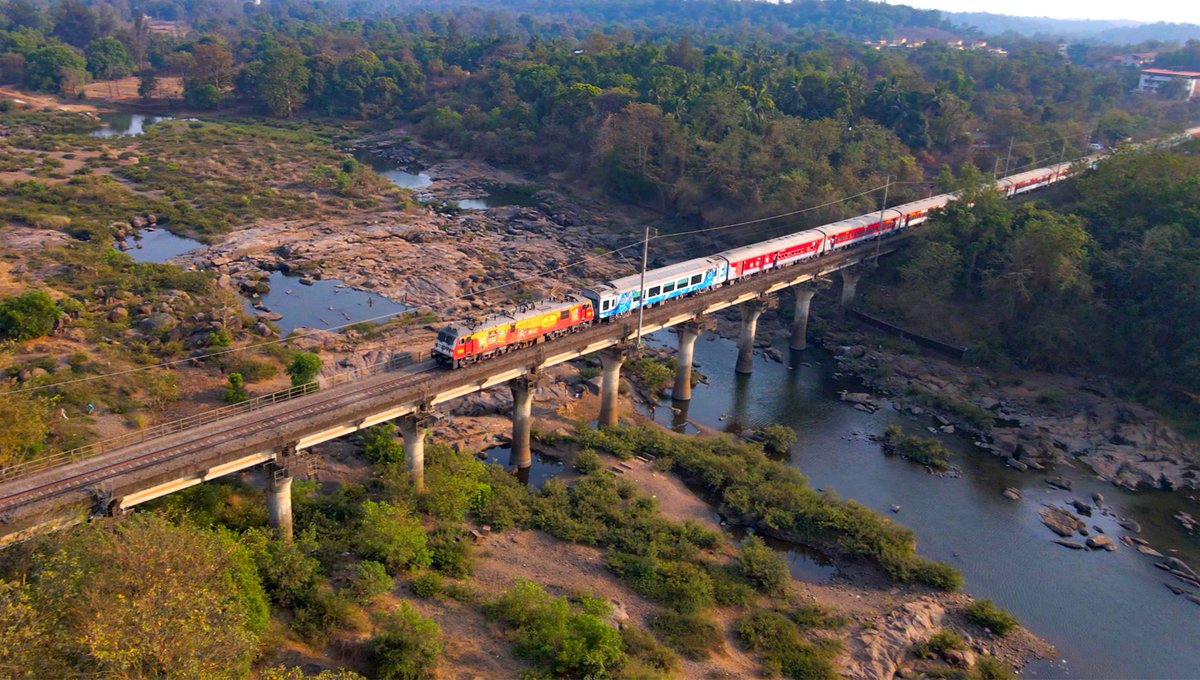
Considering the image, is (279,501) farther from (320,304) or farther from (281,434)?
(320,304)

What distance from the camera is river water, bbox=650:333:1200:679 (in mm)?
36812

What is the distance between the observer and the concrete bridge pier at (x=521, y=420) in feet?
150

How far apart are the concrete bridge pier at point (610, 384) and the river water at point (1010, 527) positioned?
574 cm

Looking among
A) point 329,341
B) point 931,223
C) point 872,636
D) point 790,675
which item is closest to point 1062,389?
point 931,223

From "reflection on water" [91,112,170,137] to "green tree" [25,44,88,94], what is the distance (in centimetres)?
1409

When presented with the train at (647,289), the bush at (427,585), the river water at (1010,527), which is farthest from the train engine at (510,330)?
the bush at (427,585)

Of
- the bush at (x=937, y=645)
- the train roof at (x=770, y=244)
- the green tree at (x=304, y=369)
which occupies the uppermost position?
the train roof at (x=770, y=244)

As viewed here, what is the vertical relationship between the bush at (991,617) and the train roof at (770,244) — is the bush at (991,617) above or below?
below

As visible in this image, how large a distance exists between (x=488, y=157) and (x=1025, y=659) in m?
111

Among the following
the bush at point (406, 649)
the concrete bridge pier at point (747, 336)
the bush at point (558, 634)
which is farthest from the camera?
the concrete bridge pier at point (747, 336)

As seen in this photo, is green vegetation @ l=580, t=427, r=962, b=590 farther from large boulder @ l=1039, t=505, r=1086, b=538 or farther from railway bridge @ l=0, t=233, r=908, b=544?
large boulder @ l=1039, t=505, r=1086, b=538

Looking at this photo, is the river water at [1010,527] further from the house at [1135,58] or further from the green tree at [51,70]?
the house at [1135,58]

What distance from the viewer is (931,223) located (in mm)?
73000

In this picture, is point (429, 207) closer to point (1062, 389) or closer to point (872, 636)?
point (1062, 389)
